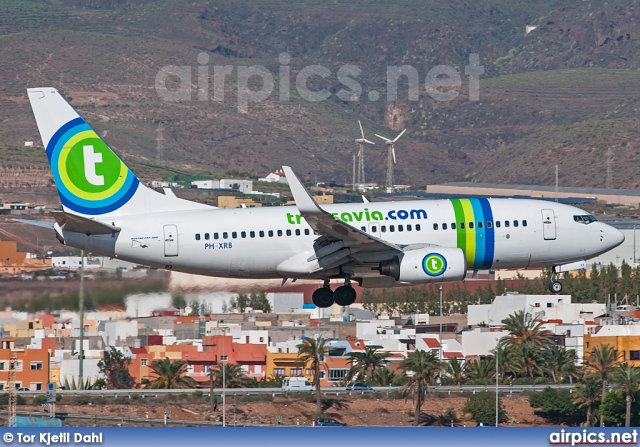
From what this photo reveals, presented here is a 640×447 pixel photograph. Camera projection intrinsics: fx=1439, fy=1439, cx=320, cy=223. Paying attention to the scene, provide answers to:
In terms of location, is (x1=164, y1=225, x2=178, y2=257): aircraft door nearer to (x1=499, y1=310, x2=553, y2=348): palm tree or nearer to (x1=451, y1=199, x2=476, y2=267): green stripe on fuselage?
(x1=451, y1=199, x2=476, y2=267): green stripe on fuselage

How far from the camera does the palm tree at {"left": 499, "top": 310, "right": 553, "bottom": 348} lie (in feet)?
453

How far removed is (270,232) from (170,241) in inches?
180

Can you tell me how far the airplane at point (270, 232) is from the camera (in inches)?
2571

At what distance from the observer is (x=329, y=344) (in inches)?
5310

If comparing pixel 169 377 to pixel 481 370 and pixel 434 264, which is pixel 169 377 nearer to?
pixel 481 370

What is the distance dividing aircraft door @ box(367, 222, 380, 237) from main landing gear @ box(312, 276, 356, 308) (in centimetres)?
252

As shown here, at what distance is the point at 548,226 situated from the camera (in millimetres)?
68062

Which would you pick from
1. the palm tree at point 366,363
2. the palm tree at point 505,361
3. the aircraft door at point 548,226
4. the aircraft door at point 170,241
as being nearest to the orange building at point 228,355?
the palm tree at point 366,363

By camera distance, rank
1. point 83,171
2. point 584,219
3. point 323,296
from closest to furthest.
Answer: point 83,171 → point 323,296 → point 584,219

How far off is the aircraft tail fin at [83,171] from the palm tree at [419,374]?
5498 cm

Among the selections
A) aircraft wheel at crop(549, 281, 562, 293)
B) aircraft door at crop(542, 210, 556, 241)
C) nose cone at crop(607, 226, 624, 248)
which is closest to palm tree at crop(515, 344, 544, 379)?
nose cone at crop(607, 226, 624, 248)

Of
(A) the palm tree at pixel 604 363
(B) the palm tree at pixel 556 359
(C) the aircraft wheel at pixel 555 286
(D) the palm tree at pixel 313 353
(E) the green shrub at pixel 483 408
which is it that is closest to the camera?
(C) the aircraft wheel at pixel 555 286

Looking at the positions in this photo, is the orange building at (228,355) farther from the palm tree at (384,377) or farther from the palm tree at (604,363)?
the palm tree at (604,363)

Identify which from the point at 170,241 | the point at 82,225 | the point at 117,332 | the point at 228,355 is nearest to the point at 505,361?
the point at 228,355
